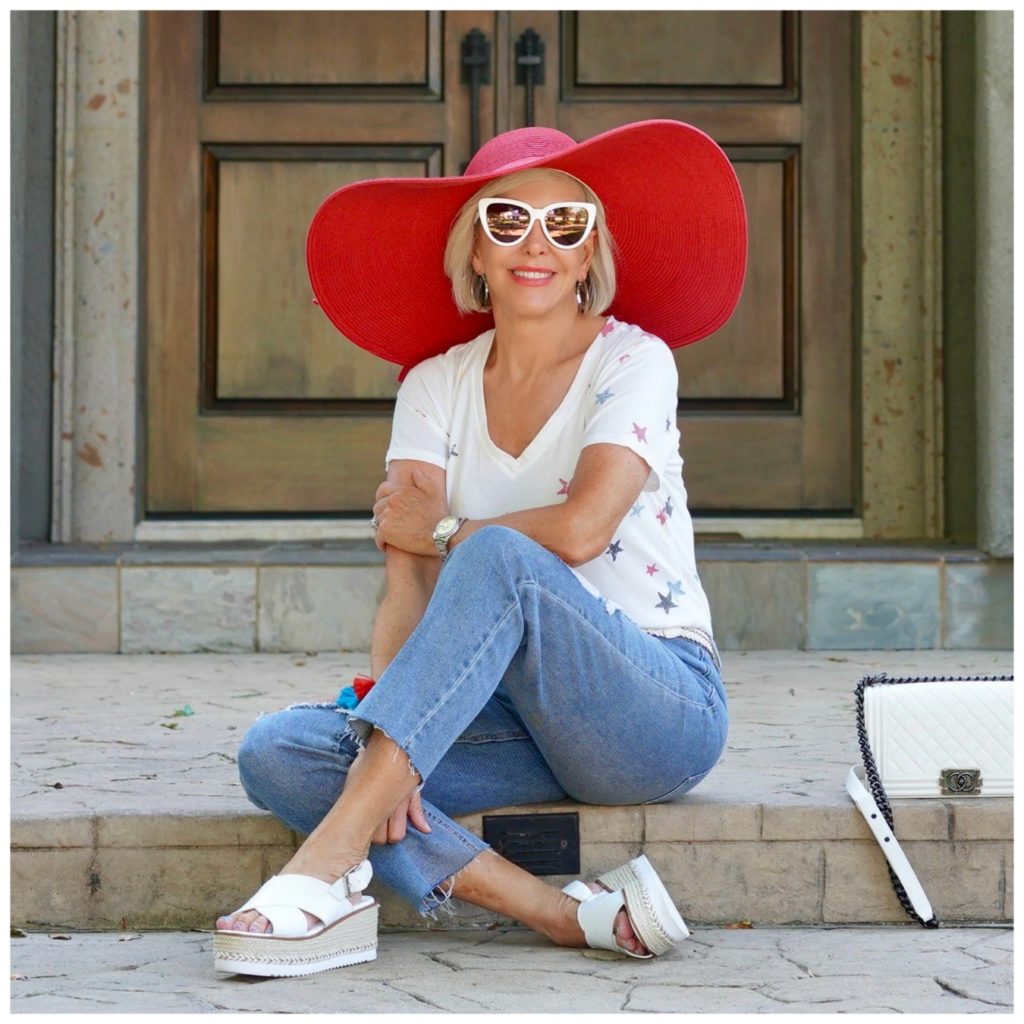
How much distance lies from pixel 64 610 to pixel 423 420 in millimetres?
2385

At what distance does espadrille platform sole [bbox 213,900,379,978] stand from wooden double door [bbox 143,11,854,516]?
3.08m

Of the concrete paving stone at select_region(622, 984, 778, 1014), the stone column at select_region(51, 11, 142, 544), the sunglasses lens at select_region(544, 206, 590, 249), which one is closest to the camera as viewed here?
the concrete paving stone at select_region(622, 984, 778, 1014)

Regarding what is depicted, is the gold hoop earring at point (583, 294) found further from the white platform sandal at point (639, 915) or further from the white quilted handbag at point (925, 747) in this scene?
the white platform sandal at point (639, 915)

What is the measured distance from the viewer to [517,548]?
8.80ft

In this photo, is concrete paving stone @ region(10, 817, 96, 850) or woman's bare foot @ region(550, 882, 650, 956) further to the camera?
concrete paving stone @ region(10, 817, 96, 850)

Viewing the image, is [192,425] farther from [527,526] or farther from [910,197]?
[527,526]

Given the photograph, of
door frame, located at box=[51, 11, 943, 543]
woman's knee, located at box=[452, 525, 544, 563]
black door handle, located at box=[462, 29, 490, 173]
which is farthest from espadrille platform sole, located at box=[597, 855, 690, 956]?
black door handle, located at box=[462, 29, 490, 173]

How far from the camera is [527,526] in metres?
2.82

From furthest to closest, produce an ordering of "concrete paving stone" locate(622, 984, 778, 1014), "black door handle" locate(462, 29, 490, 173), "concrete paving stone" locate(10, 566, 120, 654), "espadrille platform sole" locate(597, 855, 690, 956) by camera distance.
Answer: "black door handle" locate(462, 29, 490, 173) → "concrete paving stone" locate(10, 566, 120, 654) → "espadrille platform sole" locate(597, 855, 690, 956) → "concrete paving stone" locate(622, 984, 778, 1014)

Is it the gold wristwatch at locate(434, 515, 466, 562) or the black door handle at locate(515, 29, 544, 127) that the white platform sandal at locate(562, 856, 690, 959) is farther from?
the black door handle at locate(515, 29, 544, 127)

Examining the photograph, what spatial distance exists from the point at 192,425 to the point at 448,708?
3.25 m

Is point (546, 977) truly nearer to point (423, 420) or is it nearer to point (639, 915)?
point (639, 915)

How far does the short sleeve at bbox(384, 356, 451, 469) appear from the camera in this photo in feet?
10.4

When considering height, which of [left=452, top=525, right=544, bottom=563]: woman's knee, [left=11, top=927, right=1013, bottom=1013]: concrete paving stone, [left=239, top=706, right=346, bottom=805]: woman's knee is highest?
[left=452, top=525, right=544, bottom=563]: woman's knee
